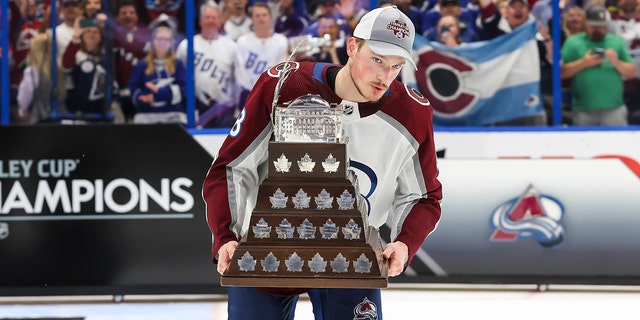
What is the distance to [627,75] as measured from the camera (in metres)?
7.28

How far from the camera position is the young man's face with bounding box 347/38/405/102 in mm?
3012

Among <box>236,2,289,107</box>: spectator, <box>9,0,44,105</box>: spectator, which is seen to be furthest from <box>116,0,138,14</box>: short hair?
<box>236,2,289,107</box>: spectator

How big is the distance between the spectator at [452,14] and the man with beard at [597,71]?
646mm

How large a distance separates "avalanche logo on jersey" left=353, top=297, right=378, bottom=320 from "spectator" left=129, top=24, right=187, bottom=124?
14.0 feet

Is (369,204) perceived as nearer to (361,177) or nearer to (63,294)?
(361,177)

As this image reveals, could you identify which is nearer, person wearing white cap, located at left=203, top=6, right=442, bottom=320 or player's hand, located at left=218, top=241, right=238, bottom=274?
player's hand, located at left=218, top=241, right=238, bottom=274

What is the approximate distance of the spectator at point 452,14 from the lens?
719 cm

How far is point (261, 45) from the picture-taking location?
723 centimetres

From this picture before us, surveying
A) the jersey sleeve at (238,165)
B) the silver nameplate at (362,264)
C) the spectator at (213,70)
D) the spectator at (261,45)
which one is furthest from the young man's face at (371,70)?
the spectator at (213,70)

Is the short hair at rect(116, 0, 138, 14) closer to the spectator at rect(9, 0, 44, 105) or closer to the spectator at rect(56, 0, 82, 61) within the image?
the spectator at rect(56, 0, 82, 61)

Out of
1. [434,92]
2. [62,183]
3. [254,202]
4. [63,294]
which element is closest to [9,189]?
[62,183]

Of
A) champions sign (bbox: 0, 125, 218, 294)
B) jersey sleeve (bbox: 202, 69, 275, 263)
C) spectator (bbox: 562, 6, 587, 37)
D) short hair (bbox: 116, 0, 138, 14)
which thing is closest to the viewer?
jersey sleeve (bbox: 202, 69, 275, 263)

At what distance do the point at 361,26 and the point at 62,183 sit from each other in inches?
172

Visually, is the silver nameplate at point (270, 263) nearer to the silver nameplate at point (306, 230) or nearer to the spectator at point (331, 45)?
the silver nameplate at point (306, 230)
